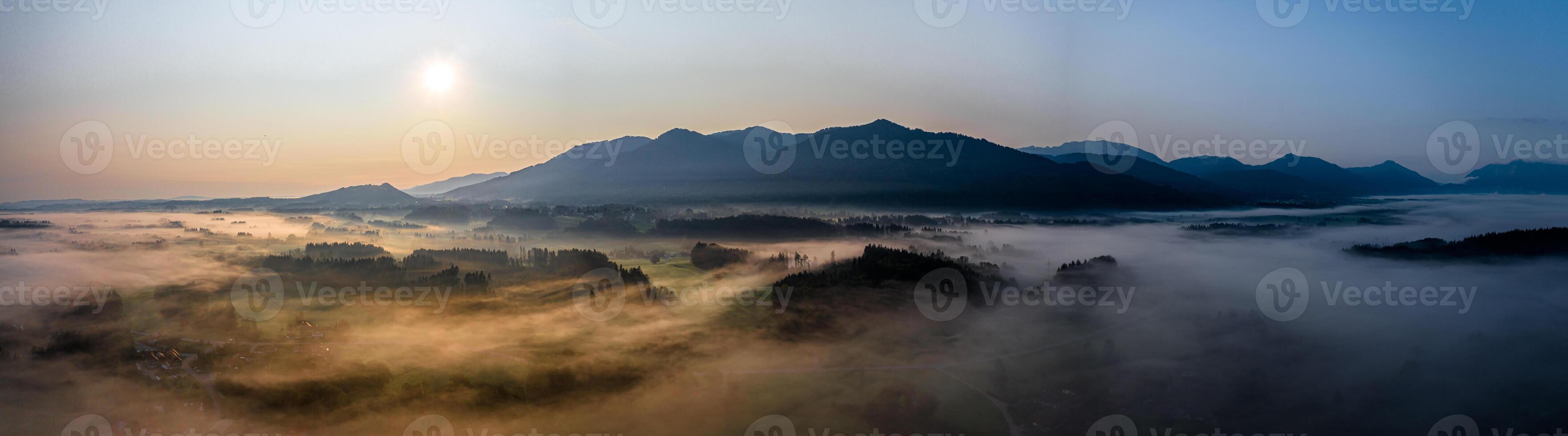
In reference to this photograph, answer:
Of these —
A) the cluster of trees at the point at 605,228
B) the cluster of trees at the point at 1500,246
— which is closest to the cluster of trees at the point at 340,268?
the cluster of trees at the point at 605,228

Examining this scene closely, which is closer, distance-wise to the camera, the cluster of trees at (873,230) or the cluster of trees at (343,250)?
the cluster of trees at (343,250)

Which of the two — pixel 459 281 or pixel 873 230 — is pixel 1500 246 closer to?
pixel 873 230

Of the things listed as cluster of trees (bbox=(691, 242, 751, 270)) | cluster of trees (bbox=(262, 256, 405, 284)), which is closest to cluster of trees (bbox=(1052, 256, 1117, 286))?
cluster of trees (bbox=(691, 242, 751, 270))

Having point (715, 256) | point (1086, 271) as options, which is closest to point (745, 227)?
point (715, 256)

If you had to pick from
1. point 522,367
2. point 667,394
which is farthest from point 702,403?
point 522,367

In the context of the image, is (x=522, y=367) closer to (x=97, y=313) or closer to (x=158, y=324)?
(x=158, y=324)

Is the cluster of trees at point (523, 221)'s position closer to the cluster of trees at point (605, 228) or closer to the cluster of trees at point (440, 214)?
the cluster of trees at point (605, 228)
